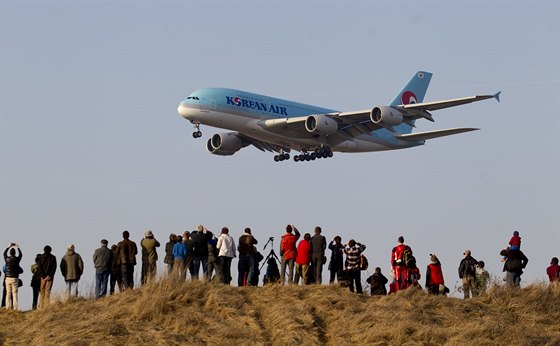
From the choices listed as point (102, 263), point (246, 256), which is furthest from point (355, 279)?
point (102, 263)

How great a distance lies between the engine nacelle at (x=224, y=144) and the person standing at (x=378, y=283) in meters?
34.6

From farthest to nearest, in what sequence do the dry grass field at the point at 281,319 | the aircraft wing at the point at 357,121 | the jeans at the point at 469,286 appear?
the aircraft wing at the point at 357,121
the jeans at the point at 469,286
the dry grass field at the point at 281,319

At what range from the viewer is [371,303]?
24203 millimetres

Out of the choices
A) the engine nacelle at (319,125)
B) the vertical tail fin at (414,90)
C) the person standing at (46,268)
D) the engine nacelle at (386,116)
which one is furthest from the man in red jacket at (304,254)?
the vertical tail fin at (414,90)

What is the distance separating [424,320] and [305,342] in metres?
3.06

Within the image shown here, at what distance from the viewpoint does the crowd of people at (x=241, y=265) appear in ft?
81.8

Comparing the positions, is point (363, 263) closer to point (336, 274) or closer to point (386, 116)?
point (336, 274)

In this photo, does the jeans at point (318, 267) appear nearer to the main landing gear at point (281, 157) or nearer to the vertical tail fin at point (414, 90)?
the main landing gear at point (281, 157)

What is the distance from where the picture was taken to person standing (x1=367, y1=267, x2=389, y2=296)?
25781 mm

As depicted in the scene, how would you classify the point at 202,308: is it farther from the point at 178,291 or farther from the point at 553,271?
the point at 553,271

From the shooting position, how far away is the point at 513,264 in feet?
85.0

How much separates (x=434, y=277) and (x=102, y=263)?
8686 millimetres

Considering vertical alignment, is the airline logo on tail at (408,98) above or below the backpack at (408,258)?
above

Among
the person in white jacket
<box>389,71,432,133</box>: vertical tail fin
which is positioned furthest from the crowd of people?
<box>389,71,432,133</box>: vertical tail fin
